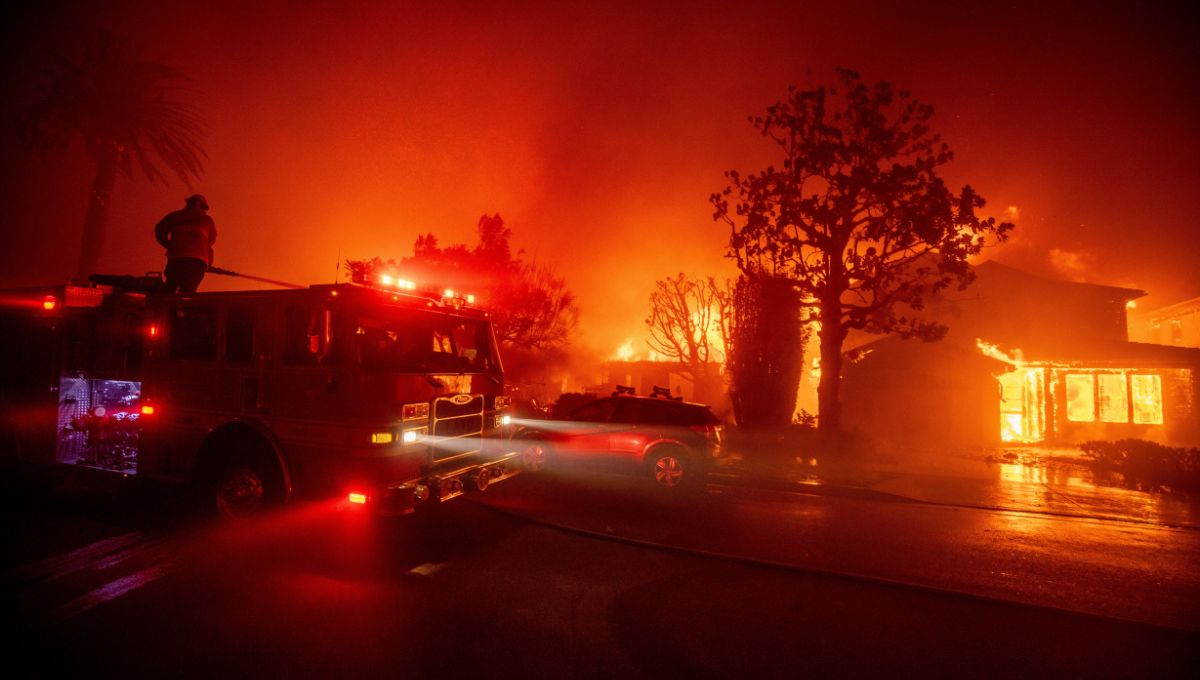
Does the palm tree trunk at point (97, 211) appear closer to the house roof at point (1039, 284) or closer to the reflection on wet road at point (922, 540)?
the reflection on wet road at point (922, 540)

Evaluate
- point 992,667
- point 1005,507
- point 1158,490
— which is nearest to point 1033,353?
point 1158,490

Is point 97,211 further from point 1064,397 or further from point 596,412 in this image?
point 1064,397

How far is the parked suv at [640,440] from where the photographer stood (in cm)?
935

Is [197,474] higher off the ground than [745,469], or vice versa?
[197,474]

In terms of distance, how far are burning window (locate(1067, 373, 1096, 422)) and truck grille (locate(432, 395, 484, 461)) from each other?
23.7 meters

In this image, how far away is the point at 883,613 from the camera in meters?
4.90

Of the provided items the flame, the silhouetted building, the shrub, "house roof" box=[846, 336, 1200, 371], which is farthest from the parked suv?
the silhouetted building

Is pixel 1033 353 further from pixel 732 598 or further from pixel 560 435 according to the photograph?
pixel 732 598

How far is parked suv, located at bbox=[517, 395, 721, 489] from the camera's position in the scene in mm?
9352

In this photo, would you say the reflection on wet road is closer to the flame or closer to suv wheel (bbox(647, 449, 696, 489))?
suv wheel (bbox(647, 449, 696, 489))

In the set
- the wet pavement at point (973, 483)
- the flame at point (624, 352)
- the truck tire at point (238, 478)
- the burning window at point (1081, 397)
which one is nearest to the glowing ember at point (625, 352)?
the flame at point (624, 352)

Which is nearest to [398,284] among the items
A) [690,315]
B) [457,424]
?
[457,424]

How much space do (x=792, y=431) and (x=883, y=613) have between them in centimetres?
1175

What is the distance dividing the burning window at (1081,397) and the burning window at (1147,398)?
1.16 meters
